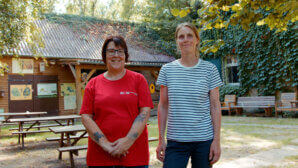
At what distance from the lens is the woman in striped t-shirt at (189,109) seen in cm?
213

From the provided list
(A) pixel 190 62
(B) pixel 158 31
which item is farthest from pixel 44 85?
(A) pixel 190 62

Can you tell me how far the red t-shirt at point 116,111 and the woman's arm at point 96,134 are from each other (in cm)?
3

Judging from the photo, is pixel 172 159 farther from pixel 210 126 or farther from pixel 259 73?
pixel 259 73

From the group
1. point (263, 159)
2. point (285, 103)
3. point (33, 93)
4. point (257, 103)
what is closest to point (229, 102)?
point (257, 103)

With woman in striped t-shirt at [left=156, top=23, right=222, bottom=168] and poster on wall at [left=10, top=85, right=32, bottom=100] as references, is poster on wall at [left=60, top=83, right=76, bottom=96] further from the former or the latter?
woman in striped t-shirt at [left=156, top=23, right=222, bottom=168]

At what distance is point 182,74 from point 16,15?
5.90 m

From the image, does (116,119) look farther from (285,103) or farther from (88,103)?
(285,103)

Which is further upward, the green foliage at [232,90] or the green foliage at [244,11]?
the green foliage at [244,11]

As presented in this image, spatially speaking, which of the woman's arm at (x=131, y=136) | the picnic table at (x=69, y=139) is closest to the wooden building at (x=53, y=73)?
the picnic table at (x=69, y=139)

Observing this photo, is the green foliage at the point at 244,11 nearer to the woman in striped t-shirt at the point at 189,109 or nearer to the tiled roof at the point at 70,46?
the woman in striped t-shirt at the point at 189,109

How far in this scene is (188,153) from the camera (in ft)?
7.07

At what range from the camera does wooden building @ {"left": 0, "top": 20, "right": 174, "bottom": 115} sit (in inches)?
527

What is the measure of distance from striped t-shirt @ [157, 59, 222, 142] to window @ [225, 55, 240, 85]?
508 inches

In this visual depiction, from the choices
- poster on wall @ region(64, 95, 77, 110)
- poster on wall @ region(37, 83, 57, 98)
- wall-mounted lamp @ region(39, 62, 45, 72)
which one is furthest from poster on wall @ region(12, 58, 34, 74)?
poster on wall @ region(64, 95, 77, 110)
